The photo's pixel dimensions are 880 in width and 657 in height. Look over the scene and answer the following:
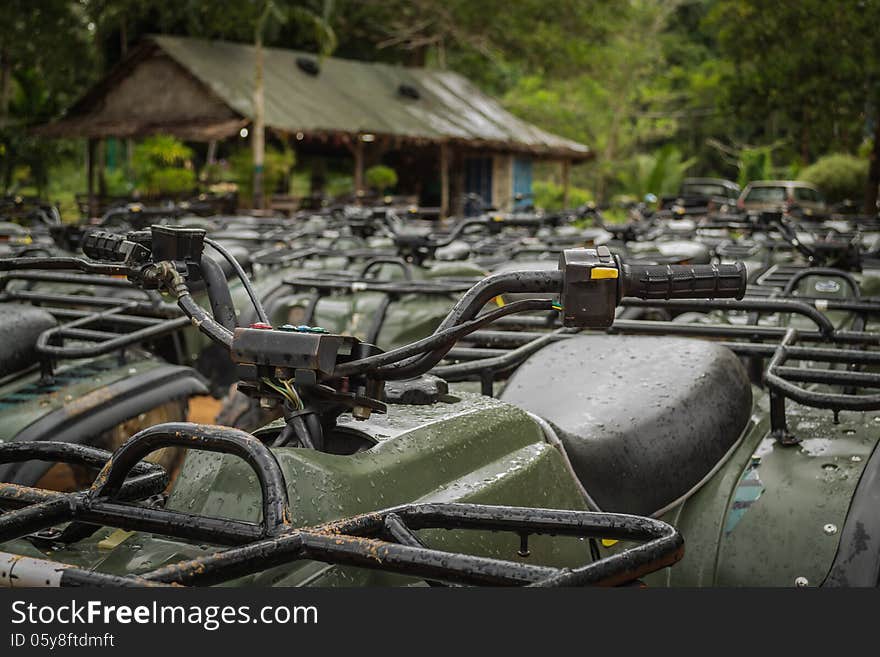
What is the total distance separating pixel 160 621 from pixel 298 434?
574mm

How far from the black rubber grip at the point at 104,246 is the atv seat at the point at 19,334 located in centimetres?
192

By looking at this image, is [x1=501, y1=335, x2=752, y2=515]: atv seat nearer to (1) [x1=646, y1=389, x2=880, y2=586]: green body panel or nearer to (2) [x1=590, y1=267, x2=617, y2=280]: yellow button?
(1) [x1=646, y1=389, x2=880, y2=586]: green body panel

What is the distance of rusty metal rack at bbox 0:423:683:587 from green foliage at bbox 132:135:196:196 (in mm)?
20141

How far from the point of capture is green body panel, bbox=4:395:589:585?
159 centimetres

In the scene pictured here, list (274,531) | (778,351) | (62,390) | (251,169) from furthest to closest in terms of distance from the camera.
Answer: (251,169) → (62,390) → (778,351) → (274,531)

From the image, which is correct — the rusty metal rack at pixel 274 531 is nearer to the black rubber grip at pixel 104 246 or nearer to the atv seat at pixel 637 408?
the black rubber grip at pixel 104 246

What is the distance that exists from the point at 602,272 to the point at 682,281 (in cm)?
18

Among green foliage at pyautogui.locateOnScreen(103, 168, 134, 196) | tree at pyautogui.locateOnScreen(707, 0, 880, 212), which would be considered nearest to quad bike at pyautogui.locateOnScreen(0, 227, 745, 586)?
tree at pyautogui.locateOnScreen(707, 0, 880, 212)

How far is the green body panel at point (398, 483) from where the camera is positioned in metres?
1.59

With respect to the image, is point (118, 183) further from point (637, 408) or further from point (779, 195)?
point (637, 408)

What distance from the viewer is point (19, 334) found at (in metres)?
3.59

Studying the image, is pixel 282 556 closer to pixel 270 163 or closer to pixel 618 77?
pixel 270 163

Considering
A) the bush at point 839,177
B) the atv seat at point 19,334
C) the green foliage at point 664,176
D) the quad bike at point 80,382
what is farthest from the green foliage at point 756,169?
the atv seat at point 19,334

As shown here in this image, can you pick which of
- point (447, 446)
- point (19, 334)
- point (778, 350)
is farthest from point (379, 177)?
point (447, 446)
